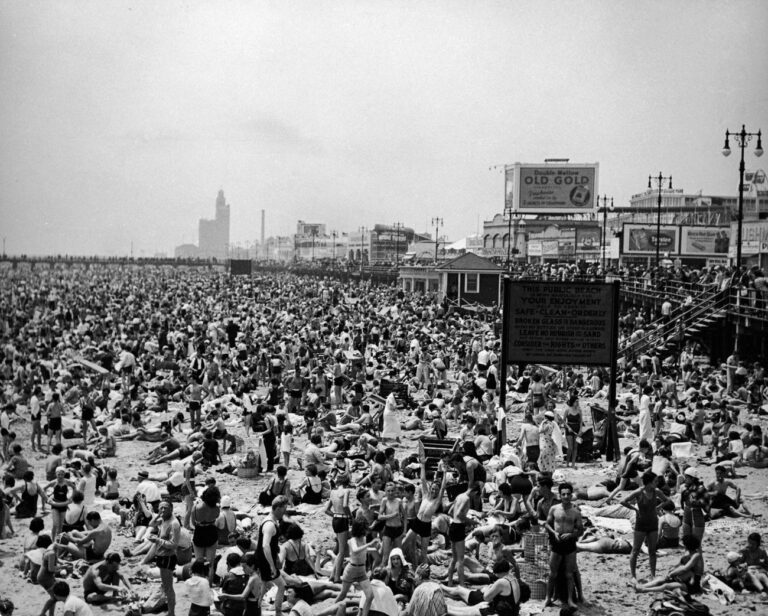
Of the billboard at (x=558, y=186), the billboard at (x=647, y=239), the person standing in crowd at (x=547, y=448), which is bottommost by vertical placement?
the person standing in crowd at (x=547, y=448)

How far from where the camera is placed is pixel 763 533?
10492 millimetres

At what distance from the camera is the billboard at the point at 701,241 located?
174ft

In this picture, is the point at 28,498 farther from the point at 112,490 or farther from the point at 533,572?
the point at 533,572

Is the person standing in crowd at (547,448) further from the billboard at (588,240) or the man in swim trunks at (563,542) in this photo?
the billboard at (588,240)

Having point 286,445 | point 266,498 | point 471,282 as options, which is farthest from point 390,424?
point 471,282

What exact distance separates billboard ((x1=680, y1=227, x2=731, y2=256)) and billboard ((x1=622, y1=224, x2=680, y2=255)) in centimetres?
52

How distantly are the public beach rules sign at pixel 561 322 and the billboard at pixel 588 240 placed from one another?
5472 centimetres

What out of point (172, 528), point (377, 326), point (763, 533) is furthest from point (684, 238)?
point (172, 528)

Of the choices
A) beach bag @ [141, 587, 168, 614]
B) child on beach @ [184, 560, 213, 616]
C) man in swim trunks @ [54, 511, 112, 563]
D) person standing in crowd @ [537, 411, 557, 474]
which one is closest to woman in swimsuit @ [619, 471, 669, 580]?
person standing in crowd @ [537, 411, 557, 474]

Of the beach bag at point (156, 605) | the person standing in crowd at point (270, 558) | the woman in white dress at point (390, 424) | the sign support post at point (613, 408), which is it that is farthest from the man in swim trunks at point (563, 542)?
the woman in white dress at point (390, 424)

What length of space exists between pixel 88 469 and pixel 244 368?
45.2 feet

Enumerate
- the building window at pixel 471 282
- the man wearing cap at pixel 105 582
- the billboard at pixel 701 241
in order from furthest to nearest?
1. the billboard at pixel 701 241
2. the building window at pixel 471 282
3. the man wearing cap at pixel 105 582

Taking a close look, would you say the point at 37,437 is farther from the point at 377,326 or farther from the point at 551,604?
the point at 377,326

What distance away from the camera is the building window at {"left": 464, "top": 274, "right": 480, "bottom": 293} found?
44.4 metres
